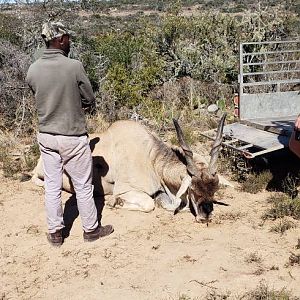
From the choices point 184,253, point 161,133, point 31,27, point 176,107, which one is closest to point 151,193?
point 184,253

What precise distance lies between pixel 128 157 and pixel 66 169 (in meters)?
1.70

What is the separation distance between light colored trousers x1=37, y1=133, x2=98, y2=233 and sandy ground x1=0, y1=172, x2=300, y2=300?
13.7 inches

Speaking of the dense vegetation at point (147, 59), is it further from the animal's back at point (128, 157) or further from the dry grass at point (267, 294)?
the dry grass at point (267, 294)

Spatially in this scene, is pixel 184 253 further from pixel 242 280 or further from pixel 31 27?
pixel 31 27

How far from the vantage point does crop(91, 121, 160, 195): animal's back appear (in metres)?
7.24

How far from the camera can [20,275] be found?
5348 mm

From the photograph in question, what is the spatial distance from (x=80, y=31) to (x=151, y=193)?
292 inches

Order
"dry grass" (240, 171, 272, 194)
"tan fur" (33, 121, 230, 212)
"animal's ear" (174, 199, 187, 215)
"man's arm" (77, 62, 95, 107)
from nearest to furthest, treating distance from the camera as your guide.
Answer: "man's arm" (77, 62, 95, 107) < "animal's ear" (174, 199, 187, 215) < "tan fur" (33, 121, 230, 212) < "dry grass" (240, 171, 272, 194)

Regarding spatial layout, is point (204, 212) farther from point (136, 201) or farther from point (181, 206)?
point (136, 201)

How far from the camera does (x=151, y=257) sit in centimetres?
→ 559

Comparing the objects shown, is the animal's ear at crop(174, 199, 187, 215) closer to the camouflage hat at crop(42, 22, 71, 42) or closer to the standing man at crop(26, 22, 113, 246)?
the standing man at crop(26, 22, 113, 246)

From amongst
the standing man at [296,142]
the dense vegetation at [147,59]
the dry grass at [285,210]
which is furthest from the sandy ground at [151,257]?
the dense vegetation at [147,59]

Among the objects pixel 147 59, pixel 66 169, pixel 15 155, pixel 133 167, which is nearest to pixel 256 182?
pixel 133 167

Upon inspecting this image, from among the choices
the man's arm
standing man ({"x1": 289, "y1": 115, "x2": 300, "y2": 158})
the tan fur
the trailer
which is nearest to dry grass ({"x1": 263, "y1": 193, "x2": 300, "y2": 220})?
standing man ({"x1": 289, "y1": 115, "x2": 300, "y2": 158})
